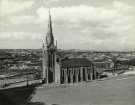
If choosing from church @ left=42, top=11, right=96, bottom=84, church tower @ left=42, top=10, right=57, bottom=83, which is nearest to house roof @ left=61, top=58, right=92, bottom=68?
church @ left=42, top=11, right=96, bottom=84

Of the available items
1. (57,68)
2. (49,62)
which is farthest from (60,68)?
(49,62)

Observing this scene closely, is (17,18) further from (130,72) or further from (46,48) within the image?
(130,72)

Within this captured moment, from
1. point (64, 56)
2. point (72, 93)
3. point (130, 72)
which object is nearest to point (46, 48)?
point (64, 56)

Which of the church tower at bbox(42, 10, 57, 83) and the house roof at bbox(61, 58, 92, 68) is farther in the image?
the house roof at bbox(61, 58, 92, 68)

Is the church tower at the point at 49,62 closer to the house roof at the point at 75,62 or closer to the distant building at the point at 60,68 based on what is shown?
the distant building at the point at 60,68

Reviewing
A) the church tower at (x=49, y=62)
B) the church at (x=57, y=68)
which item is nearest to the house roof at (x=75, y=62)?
the church at (x=57, y=68)

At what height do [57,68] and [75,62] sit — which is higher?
[75,62]

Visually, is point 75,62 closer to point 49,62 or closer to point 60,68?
point 60,68

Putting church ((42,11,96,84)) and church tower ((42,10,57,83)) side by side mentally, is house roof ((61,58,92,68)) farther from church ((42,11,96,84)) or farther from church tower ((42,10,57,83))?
church tower ((42,10,57,83))
